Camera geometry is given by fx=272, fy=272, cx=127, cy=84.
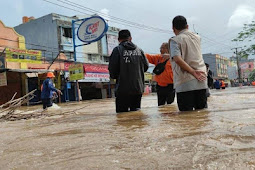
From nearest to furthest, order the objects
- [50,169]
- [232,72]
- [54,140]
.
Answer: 1. [50,169]
2. [54,140]
3. [232,72]

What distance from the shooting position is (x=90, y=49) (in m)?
27.3

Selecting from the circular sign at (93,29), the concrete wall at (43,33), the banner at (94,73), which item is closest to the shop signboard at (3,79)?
the circular sign at (93,29)

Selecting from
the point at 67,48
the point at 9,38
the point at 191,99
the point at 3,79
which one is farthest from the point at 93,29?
the point at 191,99

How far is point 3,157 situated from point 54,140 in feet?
1.53

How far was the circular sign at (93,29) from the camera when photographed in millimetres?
17552

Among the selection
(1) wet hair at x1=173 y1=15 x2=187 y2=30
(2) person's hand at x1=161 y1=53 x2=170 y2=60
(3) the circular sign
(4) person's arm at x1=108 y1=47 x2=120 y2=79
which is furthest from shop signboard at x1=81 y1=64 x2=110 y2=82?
(1) wet hair at x1=173 y1=15 x2=187 y2=30

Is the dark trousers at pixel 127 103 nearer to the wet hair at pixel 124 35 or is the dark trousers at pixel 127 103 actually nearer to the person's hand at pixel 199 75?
the wet hair at pixel 124 35

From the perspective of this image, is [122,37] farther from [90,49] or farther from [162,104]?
[90,49]

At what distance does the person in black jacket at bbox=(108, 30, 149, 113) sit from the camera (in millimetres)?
3867

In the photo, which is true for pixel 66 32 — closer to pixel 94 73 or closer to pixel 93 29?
pixel 94 73

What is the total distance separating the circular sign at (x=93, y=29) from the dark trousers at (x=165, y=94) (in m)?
13.2

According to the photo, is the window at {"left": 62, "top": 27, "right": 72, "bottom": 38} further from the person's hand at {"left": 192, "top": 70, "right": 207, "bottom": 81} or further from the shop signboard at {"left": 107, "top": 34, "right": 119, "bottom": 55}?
the person's hand at {"left": 192, "top": 70, "right": 207, "bottom": 81}

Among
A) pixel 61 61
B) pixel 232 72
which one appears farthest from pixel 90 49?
pixel 232 72

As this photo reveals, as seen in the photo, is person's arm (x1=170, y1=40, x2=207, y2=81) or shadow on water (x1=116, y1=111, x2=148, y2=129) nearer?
shadow on water (x1=116, y1=111, x2=148, y2=129)
